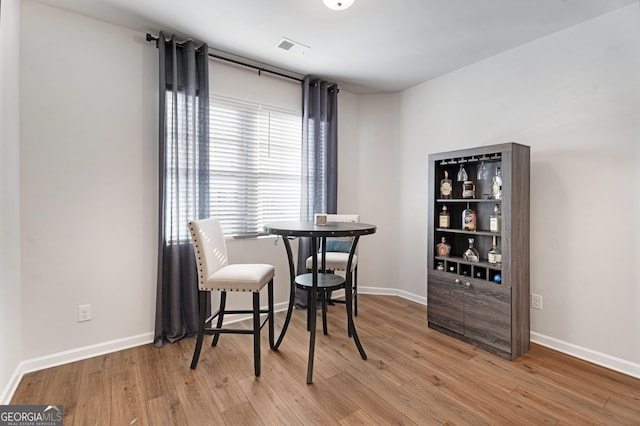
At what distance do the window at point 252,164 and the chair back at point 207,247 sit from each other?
55 centimetres

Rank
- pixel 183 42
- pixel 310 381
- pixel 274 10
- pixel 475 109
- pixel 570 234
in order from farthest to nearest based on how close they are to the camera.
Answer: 1. pixel 475 109
2. pixel 183 42
3. pixel 570 234
4. pixel 274 10
5. pixel 310 381

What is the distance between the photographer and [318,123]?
11.3ft

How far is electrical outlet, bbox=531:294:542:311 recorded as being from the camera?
2537mm

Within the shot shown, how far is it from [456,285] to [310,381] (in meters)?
1.50

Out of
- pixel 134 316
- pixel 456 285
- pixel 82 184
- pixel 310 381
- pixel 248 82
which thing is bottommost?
pixel 310 381

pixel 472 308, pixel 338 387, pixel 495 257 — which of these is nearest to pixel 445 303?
pixel 472 308

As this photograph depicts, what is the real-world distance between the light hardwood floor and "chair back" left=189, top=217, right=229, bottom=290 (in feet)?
2.15

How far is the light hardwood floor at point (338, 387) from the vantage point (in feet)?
5.42

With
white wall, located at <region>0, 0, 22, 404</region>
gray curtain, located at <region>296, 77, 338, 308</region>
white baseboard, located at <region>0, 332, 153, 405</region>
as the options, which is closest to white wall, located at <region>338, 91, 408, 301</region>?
gray curtain, located at <region>296, 77, 338, 308</region>

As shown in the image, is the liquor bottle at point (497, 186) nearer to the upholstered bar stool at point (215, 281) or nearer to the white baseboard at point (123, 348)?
the white baseboard at point (123, 348)

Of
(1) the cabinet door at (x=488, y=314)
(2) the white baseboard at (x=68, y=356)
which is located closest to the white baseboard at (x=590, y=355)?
(1) the cabinet door at (x=488, y=314)

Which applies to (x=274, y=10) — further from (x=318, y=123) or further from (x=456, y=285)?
(x=456, y=285)

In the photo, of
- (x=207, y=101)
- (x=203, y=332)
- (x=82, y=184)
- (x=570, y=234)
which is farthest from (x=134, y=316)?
(x=570, y=234)

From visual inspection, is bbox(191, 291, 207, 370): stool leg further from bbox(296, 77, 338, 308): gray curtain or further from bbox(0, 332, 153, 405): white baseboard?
bbox(296, 77, 338, 308): gray curtain
